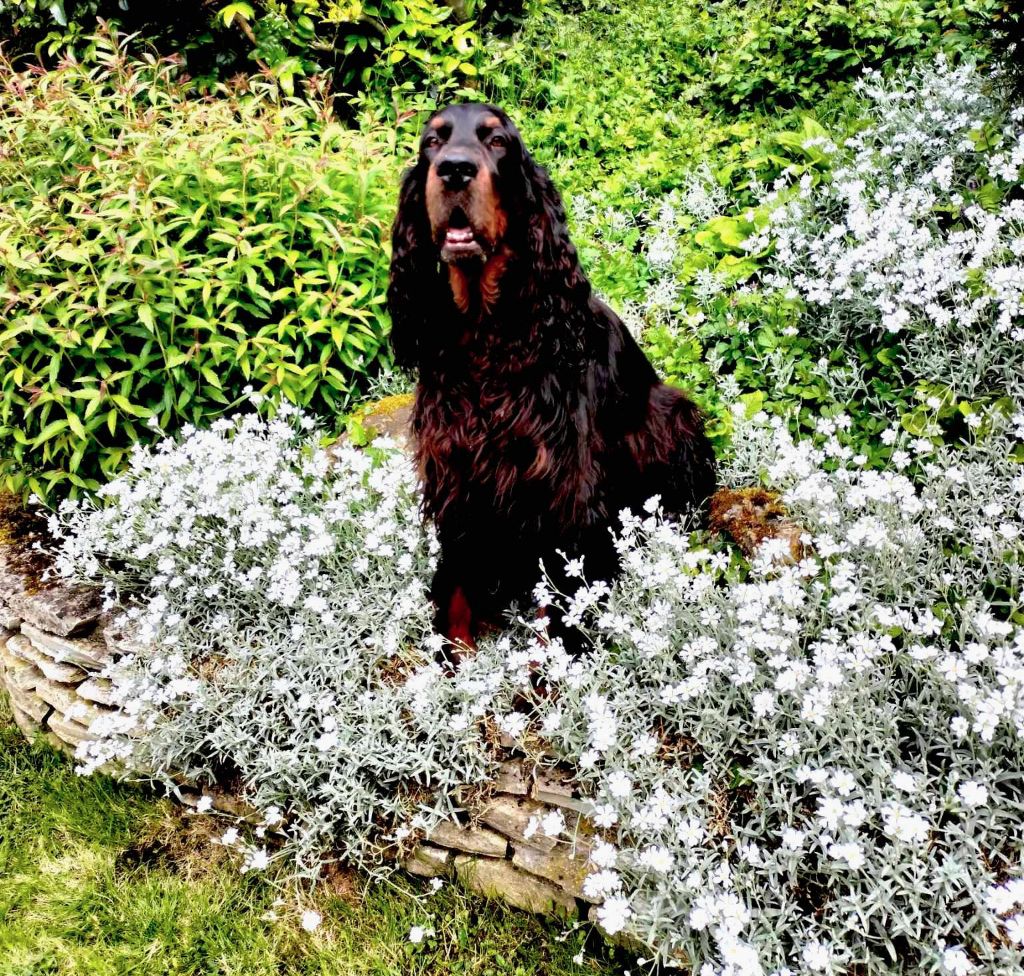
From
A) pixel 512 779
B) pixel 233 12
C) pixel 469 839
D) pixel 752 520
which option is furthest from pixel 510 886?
pixel 233 12

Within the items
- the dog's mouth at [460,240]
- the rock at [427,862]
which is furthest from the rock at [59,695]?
the dog's mouth at [460,240]

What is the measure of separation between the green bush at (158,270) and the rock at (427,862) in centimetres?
209

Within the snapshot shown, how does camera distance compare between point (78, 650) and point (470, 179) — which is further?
point (78, 650)

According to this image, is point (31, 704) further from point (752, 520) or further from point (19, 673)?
point (752, 520)

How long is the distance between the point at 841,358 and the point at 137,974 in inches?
A: 133

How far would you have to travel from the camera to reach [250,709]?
115 inches

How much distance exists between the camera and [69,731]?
3.42 meters

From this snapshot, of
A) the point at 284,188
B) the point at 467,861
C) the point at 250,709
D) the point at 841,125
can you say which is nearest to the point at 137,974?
the point at 250,709

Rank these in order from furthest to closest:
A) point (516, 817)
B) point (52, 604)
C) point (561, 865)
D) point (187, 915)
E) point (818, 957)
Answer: point (52, 604) < point (187, 915) < point (516, 817) < point (561, 865) < point (818, 957)

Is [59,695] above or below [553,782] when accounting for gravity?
below

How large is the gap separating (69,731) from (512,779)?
1933mm

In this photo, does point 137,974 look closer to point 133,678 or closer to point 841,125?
point 133,678

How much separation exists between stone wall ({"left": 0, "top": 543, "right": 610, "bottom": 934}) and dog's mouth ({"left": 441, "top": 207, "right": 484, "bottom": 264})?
154 cm

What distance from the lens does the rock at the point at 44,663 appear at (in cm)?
346
